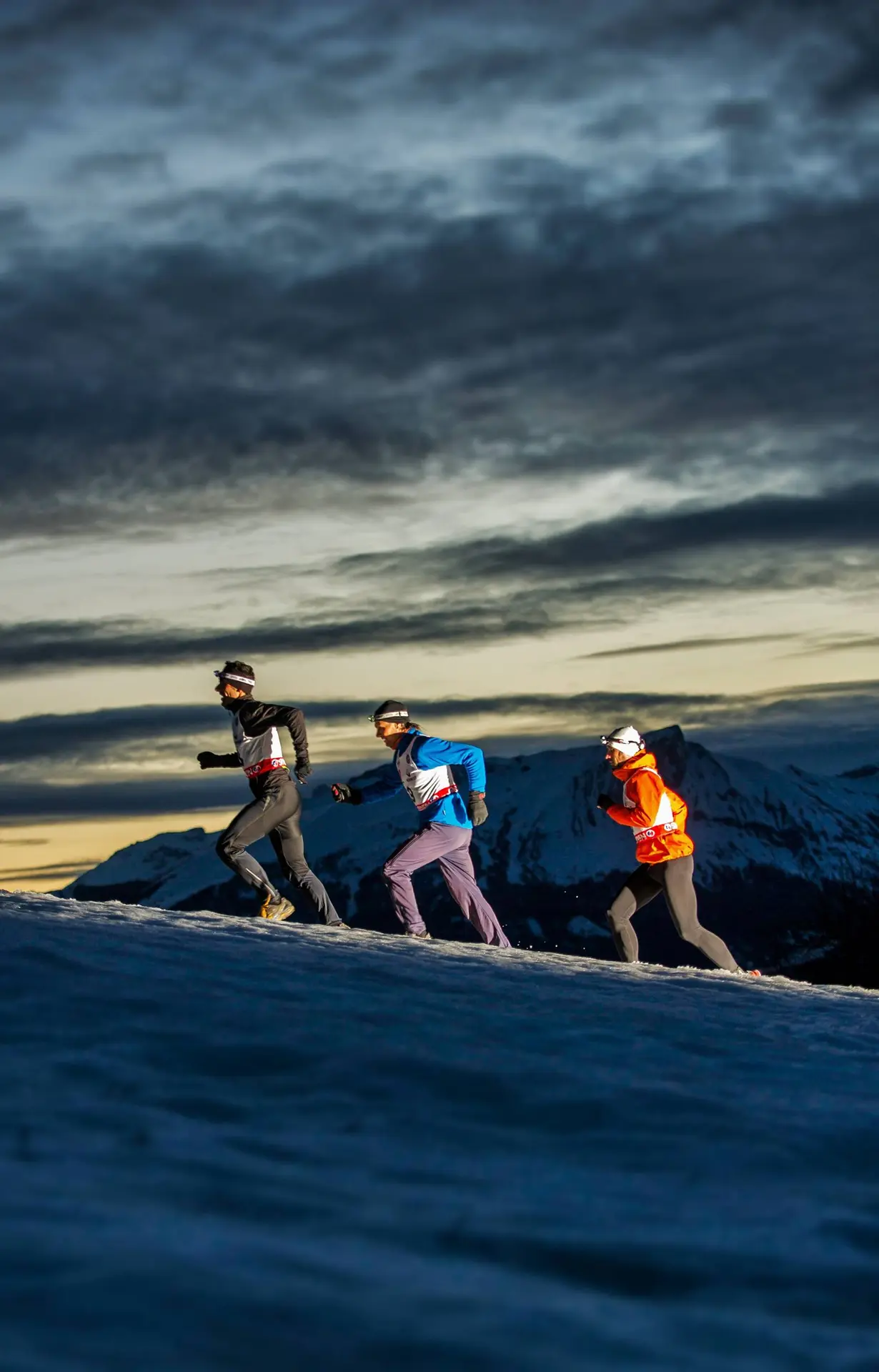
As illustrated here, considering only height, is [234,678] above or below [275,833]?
above

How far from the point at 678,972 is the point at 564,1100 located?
447 cm

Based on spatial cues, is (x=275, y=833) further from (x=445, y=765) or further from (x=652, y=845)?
(x=652, y=845)

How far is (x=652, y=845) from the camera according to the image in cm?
1177

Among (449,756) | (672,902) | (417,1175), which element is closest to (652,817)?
(672,902)

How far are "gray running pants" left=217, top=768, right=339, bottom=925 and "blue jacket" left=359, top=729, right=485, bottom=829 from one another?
0.75m

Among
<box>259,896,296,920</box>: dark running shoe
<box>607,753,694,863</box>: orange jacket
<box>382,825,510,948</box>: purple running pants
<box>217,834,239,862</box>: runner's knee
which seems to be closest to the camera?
<box>607,753,694,863</box>: orange jacket

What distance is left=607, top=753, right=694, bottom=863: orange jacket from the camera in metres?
11.8

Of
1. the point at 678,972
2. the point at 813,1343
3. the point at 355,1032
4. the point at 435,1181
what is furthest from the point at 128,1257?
Answer: the point at 678,972

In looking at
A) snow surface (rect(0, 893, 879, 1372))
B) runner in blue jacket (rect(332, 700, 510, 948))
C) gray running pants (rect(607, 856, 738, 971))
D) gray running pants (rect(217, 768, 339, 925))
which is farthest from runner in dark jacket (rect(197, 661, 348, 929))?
snow surface (rect(0, 893, 879, 1372))

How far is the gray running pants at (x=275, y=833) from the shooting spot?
12469mm

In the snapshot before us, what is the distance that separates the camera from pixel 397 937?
36.0ft

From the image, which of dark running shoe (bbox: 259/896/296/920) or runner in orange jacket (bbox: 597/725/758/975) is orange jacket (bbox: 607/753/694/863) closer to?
runner in orange jacket (bbox: 597/725/758/975)

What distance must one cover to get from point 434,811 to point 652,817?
1898 mm

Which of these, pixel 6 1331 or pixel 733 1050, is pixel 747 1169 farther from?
pixel 6 1331
